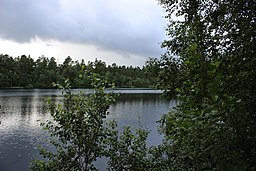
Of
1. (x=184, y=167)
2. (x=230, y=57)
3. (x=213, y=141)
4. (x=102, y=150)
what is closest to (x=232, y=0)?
(x=230, y=57)

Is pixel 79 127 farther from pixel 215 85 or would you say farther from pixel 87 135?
pixel 215 85

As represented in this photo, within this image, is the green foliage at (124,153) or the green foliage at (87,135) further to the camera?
the green foliage at (124,153)

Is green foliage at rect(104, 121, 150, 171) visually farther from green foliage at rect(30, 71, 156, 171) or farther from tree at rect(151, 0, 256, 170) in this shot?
tree at rect(151, 0, 256, 170)

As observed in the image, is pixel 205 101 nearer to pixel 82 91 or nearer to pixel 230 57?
pixel 230 57

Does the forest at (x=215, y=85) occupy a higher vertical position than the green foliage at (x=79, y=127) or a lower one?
higher

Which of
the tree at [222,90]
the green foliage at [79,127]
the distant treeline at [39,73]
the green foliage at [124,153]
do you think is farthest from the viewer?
the distant treeline at [39,73]

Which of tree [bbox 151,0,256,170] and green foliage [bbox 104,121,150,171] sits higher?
tree [bbox 151,0,256,170]

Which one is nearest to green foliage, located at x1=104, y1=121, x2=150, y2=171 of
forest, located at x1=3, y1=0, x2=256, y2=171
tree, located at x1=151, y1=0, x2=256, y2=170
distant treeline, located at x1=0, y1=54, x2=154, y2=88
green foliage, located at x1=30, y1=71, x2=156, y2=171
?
green foliage, located at x1=30, y1=71, x2=156, y2=171

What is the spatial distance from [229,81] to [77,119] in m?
4.40

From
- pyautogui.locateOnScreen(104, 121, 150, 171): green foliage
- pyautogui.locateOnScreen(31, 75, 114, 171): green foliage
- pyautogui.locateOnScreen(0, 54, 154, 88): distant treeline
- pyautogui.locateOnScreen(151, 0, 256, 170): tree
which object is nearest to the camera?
pyautogui.locateOnScreen(151, 0, 256, 170): tree

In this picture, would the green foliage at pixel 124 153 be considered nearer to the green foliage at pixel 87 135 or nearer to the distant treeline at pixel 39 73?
the green foliage at pixel 87 135

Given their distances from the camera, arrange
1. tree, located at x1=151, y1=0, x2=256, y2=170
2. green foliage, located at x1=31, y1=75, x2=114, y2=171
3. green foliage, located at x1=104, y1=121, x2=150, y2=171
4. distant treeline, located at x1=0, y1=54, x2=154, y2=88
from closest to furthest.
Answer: tree, located at x1=151, y1=0, x2=256, y2=170, green foliage, located at x1=31, y1=75, x2=114, y2=171, green foliage, located at x1=104, y1=121, x2=150, y2=171, distant treeline, located at x1=0, y1=54, x2=154, y2=88

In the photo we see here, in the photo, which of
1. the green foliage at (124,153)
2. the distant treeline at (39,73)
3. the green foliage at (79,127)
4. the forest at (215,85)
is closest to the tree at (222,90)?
the forest at (215,85)

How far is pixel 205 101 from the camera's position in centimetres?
307
